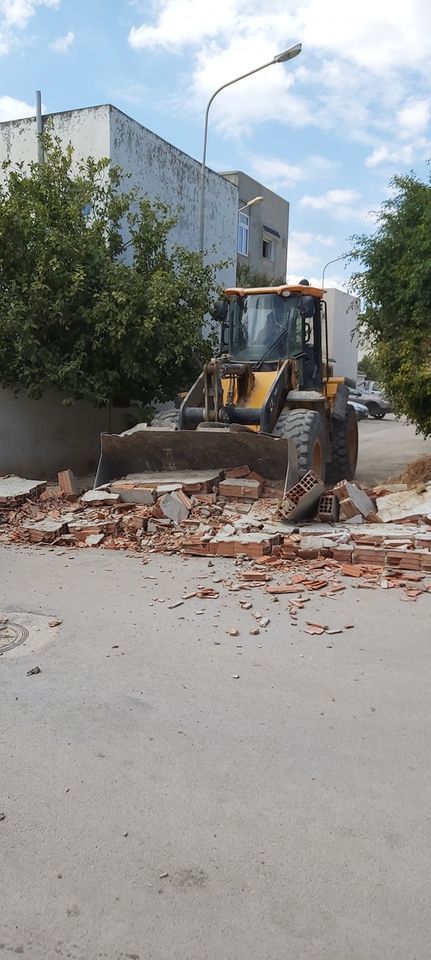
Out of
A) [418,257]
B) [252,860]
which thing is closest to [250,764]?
[252,860]

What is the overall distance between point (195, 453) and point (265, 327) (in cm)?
241

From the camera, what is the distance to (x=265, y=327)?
10.5 metres

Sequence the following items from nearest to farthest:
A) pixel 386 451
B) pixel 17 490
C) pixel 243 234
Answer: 1. pixel 17 490
2. pixel 386 451
3. pixel 243 234

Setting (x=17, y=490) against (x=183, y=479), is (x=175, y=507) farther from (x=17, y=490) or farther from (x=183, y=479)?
(x=17, y=490)

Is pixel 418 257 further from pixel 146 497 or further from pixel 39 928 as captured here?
pixel 39 928

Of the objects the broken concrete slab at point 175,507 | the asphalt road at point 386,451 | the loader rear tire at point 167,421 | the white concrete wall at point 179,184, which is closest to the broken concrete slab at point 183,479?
the broken concrete slab at point 175,507

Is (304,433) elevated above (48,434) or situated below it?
above

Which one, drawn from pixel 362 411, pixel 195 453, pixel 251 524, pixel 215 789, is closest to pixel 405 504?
pixel 251 524

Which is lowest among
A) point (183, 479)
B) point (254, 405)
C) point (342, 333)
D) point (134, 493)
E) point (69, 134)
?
point (134, 493)

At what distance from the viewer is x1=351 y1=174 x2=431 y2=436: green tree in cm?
1157

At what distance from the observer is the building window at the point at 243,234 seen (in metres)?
31.2

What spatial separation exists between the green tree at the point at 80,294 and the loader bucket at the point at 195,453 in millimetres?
2790

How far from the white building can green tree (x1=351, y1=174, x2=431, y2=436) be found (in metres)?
4.09

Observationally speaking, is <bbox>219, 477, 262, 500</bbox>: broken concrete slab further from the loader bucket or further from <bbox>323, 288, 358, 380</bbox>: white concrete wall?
<bbox>323, 288, 358, 380</bbox>: white concrete wall
